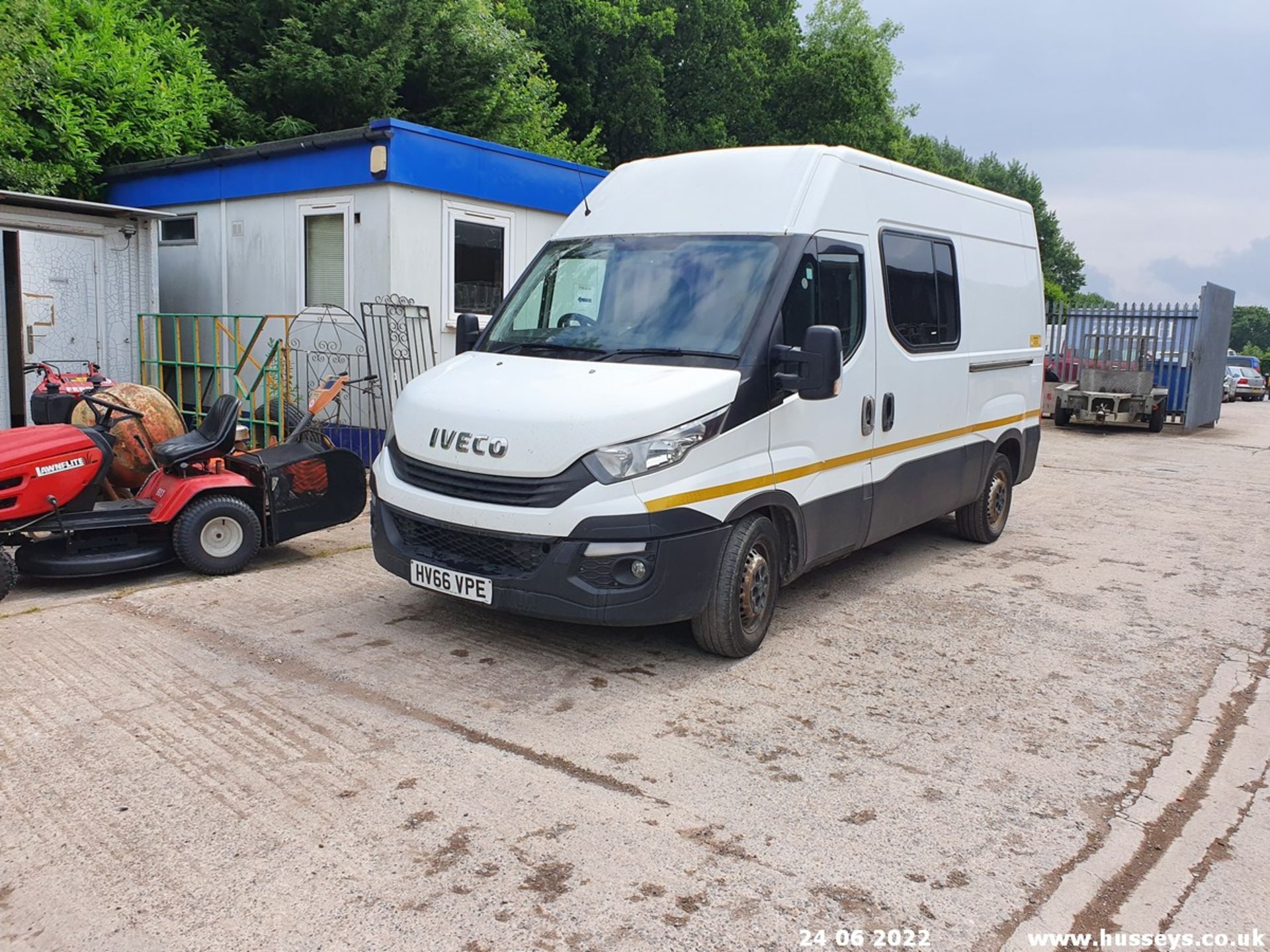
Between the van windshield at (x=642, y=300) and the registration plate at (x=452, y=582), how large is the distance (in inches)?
52.9

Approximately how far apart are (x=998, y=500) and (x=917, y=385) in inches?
91.7

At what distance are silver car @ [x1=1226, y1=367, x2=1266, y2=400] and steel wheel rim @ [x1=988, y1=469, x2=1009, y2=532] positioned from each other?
28843 mm

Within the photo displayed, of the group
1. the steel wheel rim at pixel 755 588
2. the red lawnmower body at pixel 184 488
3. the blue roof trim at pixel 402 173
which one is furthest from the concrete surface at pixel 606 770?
the blue roof trim at pixel 402 173

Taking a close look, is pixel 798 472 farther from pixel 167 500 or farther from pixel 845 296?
pixel 167 500

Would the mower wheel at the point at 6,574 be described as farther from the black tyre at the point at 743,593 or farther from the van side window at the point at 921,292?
the van side window at the point at 921,292

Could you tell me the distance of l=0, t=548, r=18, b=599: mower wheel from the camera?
5.88 meters

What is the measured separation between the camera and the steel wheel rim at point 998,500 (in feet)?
27.8

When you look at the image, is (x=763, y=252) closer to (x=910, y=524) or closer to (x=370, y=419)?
(x=910, y=524)

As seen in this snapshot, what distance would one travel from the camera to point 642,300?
5695mm

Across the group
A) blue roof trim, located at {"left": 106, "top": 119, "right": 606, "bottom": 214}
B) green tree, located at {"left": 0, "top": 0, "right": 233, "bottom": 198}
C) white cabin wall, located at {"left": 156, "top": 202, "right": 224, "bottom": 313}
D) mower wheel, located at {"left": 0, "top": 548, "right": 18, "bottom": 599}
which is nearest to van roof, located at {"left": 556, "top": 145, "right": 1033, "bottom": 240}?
mower wheel, located at {"left": 0, "top": 548, "right": 18, "bottom": 599}

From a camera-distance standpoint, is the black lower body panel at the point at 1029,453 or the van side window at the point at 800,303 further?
the black lower body panel at the point at 1029,453

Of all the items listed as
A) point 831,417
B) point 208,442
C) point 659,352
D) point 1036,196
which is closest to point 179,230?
point 208,442

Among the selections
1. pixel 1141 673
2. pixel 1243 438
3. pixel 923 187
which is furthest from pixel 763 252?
pixel 1243 438

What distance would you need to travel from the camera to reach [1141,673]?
5504mm
